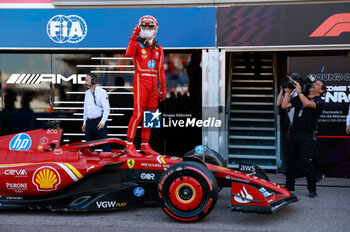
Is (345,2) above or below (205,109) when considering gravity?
above

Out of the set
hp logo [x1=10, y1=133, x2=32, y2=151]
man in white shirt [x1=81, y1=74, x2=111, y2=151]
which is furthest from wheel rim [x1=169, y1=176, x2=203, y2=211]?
man in white shirt [x1=81, y1=74, x2=111, y2=151]

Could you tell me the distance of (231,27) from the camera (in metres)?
7.80

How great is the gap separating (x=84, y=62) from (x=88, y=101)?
1.75 meters

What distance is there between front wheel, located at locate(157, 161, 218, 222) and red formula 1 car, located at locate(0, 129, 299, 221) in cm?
1

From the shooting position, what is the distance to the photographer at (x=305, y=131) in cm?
578

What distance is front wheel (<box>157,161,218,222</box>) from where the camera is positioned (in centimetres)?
442

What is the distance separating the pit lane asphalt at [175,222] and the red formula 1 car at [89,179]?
0.45ft

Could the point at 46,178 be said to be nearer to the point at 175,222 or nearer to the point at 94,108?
the point at 175,222

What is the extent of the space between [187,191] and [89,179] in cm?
125

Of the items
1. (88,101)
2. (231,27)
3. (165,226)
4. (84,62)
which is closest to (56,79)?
(84,62)

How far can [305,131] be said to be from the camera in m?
5.82

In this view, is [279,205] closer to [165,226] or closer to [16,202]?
[165,226]

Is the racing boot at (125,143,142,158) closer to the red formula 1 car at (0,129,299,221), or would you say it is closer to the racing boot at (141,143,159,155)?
the red formula 1 car at (0,129,299,221)

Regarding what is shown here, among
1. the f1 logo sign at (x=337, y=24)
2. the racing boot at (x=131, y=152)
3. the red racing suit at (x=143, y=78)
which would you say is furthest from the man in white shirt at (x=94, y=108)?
the f1 logo sign at (x=337, y=24)
